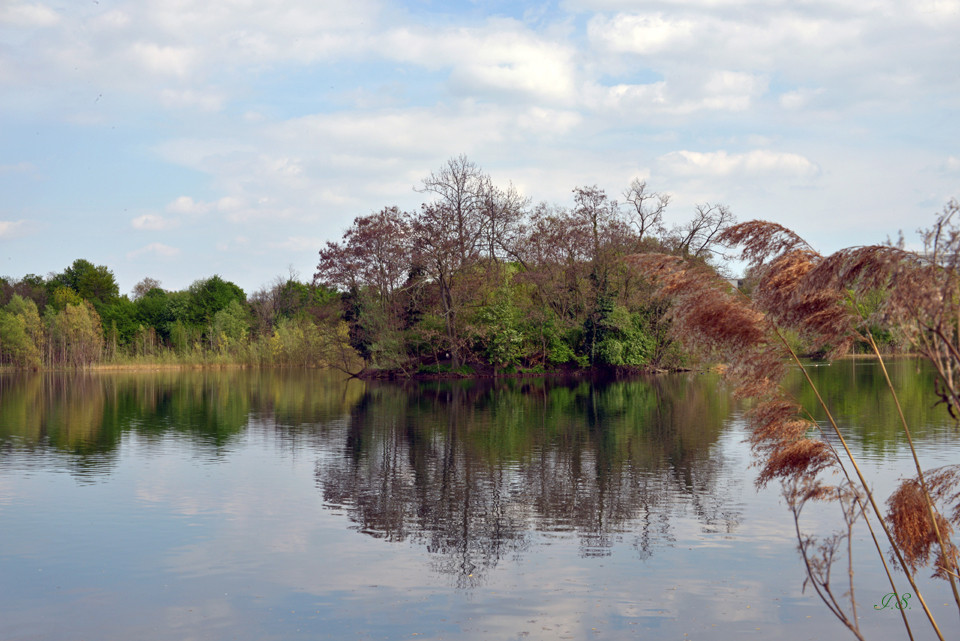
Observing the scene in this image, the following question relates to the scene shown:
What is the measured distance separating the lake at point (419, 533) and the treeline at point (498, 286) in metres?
31.0

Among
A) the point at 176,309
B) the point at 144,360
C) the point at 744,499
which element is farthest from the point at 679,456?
the point at 176,309

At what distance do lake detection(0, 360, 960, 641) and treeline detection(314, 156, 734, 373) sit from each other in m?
31.0

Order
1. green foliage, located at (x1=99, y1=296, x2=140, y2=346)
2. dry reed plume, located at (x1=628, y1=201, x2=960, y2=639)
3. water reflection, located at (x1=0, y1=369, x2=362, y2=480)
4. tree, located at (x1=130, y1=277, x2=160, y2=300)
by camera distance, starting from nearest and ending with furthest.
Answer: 1. dry reed plume, located at (x1=628, y1=201, x2=960, y2=639)
2. water reflection, located at (x1=0, y1=369, x2=362, y2=480)
3. green foliage, located at (x1=99, y1=296, x2=140, y2=346)
4. tree, located at (x1=130, y1=277, x2=160, y2=300)

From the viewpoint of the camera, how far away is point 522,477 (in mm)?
17344

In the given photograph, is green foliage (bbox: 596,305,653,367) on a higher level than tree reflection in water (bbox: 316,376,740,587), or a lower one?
higher

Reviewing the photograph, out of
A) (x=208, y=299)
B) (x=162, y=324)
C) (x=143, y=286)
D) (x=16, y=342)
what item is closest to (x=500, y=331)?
(x=16, y=342)

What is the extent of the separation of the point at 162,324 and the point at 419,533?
8357 centimetres

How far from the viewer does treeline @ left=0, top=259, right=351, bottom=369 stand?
6756 cm

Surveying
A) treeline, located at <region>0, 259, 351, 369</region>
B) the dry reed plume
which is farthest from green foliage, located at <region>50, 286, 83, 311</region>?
the dry reed plume

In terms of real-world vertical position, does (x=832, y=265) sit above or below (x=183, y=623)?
above

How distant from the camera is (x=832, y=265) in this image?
19.6 ft

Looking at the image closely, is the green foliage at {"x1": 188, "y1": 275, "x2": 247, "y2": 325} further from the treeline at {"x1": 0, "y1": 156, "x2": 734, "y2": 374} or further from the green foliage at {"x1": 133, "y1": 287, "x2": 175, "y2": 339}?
the treeline at {"x1": 0, "y1": 156, "x2": 734, "y2": 374}

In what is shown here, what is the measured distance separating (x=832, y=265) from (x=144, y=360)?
72972 millimetres

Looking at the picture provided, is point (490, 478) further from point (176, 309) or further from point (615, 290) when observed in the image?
point (176, 309)
